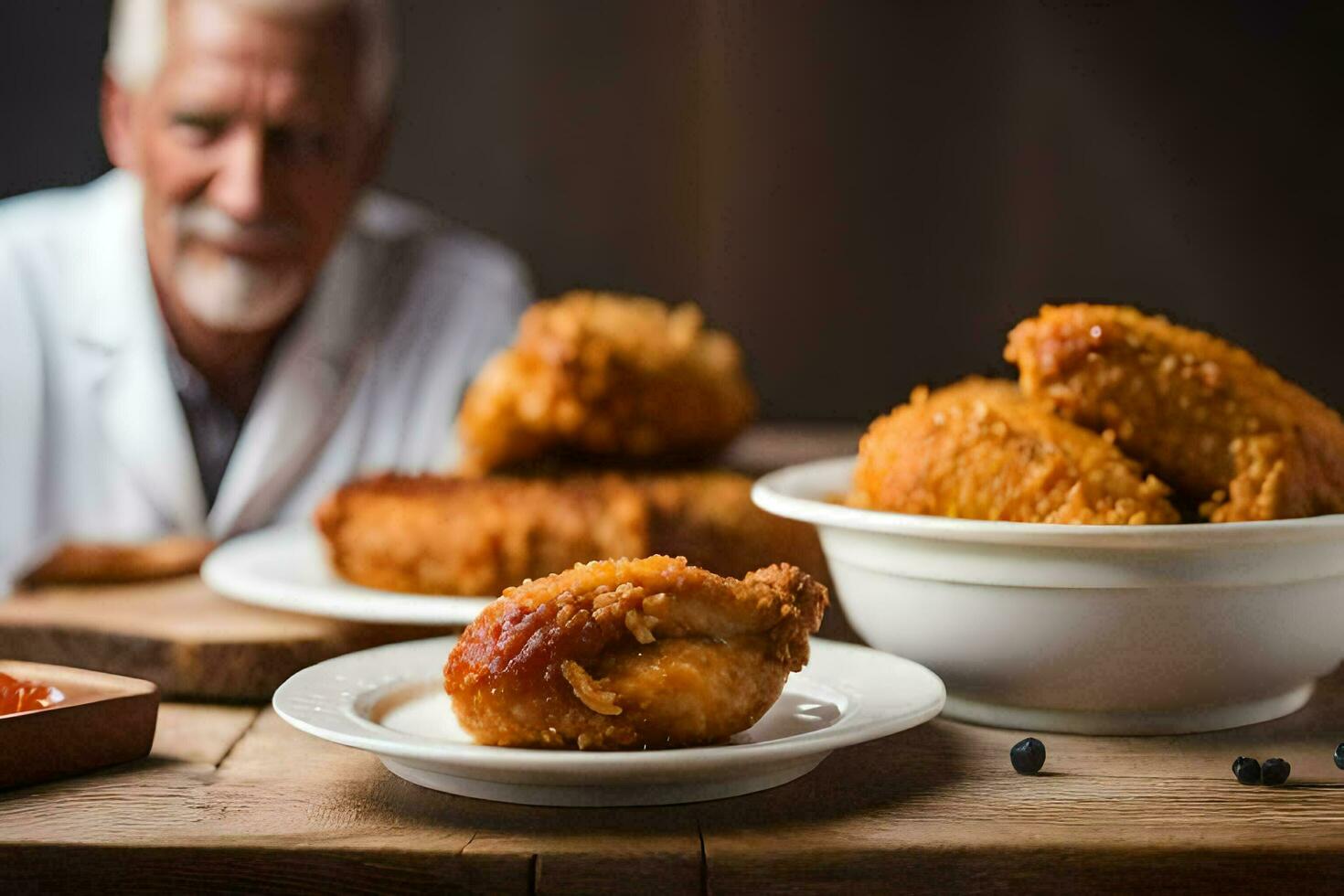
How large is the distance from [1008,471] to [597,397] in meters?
1.03

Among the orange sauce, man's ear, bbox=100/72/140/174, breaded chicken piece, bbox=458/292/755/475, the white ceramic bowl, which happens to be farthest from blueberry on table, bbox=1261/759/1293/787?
man's ear, bbox=100/72/140/174

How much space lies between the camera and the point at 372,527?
185cm

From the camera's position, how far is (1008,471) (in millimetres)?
1274

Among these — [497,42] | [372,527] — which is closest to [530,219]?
[497,42]

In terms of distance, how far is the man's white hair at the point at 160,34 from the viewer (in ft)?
9.41

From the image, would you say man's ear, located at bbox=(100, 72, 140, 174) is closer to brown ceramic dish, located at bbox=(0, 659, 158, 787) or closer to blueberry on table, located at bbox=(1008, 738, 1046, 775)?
brown ceramic dish, located at bbox=(0, 659, 158, 787)

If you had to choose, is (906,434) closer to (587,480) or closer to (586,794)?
(586,794)

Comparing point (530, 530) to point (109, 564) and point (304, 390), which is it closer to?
point (109, 564)

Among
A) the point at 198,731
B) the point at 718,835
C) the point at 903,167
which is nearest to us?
the point at 718,835

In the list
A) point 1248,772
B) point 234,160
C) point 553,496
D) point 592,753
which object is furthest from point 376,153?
point 1248,772

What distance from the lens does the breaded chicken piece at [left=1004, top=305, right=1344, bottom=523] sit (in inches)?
49.8

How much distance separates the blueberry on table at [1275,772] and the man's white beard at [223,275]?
230 centimetres

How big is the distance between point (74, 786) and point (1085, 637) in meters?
0.89

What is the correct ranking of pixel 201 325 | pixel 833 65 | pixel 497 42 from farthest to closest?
pixel 833 65
pixel 497 42
pixel 201 325
